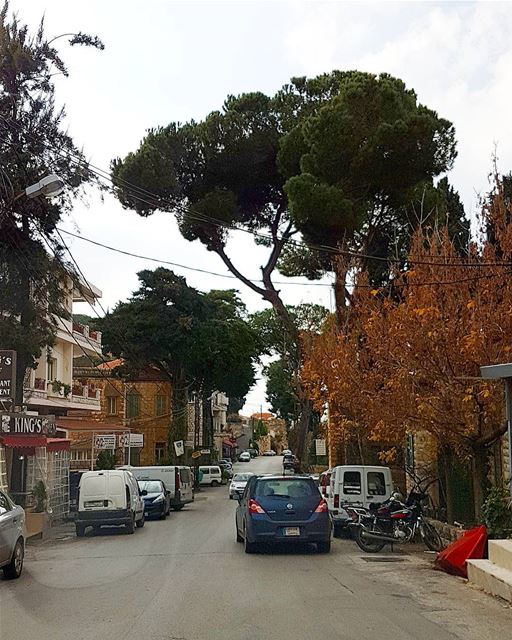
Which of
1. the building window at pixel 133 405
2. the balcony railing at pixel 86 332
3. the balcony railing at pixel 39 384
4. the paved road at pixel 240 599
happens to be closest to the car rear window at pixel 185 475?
the balcony railing at pixel 39 384

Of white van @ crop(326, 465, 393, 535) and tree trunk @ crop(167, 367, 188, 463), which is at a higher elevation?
tree trunk @ crop(167, 367, 188, 463)

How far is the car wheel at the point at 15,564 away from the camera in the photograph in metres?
13.8

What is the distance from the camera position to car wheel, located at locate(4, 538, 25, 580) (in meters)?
13.8

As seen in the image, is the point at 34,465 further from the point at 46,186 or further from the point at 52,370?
the point at 52,370

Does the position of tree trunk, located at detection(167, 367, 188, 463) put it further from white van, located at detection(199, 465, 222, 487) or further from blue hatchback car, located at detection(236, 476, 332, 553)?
blue hatchback car, located at detection(236, 476, 332, 553)

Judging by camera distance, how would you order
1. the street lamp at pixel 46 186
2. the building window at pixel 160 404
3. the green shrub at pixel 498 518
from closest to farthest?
1. the green shrub at pixel 498 518
2. the street lamp at pixel 46 186
3. the building window at pixel 160 404

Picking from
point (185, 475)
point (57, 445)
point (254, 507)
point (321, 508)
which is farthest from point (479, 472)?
point (185, 475)

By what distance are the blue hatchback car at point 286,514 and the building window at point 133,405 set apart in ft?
177

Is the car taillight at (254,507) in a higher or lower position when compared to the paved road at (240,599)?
higher

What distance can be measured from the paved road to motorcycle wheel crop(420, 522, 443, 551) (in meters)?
1.06

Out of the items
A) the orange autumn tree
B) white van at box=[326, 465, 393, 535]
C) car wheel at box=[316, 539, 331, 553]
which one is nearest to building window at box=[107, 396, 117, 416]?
white van at box=[326, 465, 393, 535]

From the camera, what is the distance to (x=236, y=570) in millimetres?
14539

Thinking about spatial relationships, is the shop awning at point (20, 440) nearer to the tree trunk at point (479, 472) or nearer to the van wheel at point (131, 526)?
the van wheel at point (131, 526)

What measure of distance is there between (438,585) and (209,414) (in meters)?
66.1
